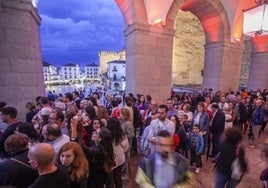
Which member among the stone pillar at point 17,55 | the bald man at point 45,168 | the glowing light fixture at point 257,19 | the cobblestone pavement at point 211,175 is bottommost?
the cobblestone pavement at point 211,175

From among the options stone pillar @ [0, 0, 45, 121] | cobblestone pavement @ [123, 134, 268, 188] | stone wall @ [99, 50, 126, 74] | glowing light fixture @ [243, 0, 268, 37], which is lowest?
cobblestone pavement @ [123, 134, 268, 188]

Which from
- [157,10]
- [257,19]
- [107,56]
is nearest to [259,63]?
[257,19]

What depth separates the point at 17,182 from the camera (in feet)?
6.09

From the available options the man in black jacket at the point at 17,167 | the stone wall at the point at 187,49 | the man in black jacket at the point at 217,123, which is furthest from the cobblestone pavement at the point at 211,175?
the stone wall at the point at 187,49

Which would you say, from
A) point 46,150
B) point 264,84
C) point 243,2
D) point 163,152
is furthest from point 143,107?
point 264,84

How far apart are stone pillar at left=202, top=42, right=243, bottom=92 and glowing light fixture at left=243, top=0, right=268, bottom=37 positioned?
153 inches

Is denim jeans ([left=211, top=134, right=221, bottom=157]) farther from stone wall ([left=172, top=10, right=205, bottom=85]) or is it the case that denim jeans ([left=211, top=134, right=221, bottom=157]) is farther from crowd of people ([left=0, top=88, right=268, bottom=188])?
stone wall ([left=172, top=10, right=205, bottom=85])

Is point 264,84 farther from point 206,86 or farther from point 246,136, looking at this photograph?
point 246,136

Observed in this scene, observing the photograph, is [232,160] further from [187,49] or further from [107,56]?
[107,56]

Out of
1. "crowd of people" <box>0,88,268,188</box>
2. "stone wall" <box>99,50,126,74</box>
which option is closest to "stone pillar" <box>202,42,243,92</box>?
"crowd of people" <box>0,88,268,188</box>

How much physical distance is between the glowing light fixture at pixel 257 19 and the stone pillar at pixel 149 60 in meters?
2.92

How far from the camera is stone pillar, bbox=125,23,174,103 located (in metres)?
7.45

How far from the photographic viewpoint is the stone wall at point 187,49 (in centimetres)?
1508

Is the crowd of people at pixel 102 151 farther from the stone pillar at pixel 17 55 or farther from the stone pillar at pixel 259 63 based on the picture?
the stone pillar at pixel 259 63
